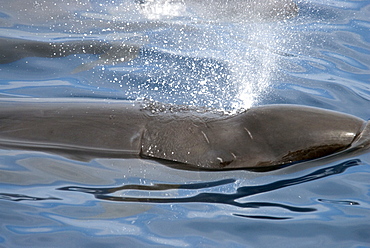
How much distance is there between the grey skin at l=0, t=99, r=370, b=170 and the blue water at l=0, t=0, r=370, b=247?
115mm

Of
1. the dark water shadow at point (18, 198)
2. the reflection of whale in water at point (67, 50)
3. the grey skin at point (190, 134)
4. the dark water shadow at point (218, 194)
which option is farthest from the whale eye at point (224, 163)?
the reflection of whale in water at point (67, 50)

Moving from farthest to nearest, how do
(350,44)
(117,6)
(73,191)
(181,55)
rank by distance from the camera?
(117,6) → (350,44) → (181,55) → (73,191)

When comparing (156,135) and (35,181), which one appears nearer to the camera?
(35,181)

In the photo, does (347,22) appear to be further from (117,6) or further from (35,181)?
(35,181)

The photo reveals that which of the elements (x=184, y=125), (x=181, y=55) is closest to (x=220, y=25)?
(x=181, y=55)

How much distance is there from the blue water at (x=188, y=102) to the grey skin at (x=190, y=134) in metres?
0.12

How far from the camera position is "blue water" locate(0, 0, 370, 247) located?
3.63m

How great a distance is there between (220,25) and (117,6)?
163 cm

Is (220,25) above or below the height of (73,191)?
above

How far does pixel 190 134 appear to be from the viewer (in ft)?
14.7

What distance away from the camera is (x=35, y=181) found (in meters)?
4.16

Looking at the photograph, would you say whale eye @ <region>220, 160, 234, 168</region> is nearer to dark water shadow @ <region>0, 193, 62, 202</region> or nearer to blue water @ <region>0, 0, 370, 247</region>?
blue water @ <region>0, 0, 370, 247</region>

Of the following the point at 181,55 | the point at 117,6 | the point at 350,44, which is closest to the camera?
the point at 181,55

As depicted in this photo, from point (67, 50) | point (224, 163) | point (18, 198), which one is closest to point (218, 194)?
point (224, 163)
